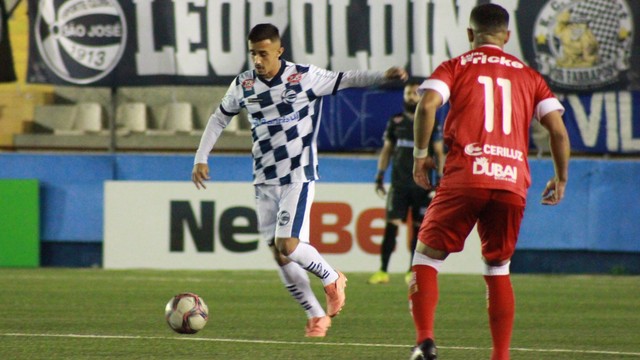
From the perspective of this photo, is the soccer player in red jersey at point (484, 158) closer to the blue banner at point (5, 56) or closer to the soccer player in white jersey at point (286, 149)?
the soccer player in white jersey at point (286, 149)

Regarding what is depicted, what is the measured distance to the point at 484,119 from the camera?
19.7 feet

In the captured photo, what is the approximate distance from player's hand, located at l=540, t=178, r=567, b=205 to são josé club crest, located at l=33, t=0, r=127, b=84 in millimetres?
9902

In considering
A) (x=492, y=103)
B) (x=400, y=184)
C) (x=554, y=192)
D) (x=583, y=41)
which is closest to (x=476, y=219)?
(x=554, y=192)

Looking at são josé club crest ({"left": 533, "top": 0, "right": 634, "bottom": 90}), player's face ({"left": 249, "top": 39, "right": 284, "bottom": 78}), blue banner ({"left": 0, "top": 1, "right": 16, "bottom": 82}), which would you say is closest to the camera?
player's face ({"left": 249, "top": 39, "right": 284, "bottom": 78})

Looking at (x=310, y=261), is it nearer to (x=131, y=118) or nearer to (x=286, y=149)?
(x=286, y=149)

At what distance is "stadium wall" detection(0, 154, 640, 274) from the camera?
14594mm

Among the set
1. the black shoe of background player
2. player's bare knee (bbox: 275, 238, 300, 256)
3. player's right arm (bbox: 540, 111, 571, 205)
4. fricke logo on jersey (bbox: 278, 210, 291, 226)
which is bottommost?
the black shoe of background player

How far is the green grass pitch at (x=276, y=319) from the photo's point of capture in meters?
7.30

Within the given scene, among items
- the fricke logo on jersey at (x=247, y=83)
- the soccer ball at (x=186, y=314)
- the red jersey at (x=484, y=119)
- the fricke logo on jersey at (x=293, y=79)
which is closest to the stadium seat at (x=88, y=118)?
the fricke logo on jersey at (x=247, y=83)

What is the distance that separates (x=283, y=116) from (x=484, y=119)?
2.38 meters

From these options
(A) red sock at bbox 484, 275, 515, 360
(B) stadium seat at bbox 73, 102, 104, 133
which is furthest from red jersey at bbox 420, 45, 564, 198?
(B) stadium seat at bbox 73, 102, 104, 133

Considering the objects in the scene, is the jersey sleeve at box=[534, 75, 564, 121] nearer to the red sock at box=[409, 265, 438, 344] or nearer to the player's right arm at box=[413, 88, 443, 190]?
the player's right arm at box=[413, 88, 443, 190]

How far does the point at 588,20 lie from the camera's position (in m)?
15.0

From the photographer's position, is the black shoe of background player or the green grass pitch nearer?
the black shoe of background player
